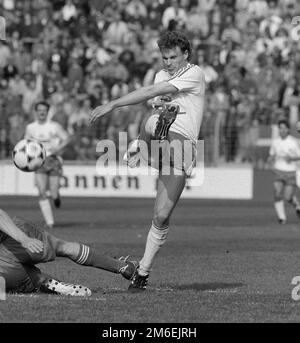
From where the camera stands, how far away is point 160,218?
33.4 ft

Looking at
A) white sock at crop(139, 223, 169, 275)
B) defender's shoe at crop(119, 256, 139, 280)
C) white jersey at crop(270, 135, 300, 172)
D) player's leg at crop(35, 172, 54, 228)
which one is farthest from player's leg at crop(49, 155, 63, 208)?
Answer: defender's shoe at crop(119, 256, 139, 280)

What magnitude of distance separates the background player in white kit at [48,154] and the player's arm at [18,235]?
31.9ft

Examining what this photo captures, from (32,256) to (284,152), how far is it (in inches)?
524

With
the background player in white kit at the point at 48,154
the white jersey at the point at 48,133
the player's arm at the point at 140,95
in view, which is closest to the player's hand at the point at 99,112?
the player's arm at the point at 140,95

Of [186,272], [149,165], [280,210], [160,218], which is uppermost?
[149,165]

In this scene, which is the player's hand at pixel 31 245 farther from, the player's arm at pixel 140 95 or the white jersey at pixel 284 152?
the white jersey at pixel 284 152

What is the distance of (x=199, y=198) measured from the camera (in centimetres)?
2956

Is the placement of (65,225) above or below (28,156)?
below

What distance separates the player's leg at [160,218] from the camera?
10.1 meters

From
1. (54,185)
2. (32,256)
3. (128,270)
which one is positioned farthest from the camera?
(54,185)

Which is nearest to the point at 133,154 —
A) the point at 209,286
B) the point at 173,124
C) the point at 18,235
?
the point at 173,124

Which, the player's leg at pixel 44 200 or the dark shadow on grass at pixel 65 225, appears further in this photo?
the dark shadow on grass at pixel 65 225

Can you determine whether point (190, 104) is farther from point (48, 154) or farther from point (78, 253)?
point (48, 154)

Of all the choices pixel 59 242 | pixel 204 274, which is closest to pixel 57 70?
pixel 204 274
